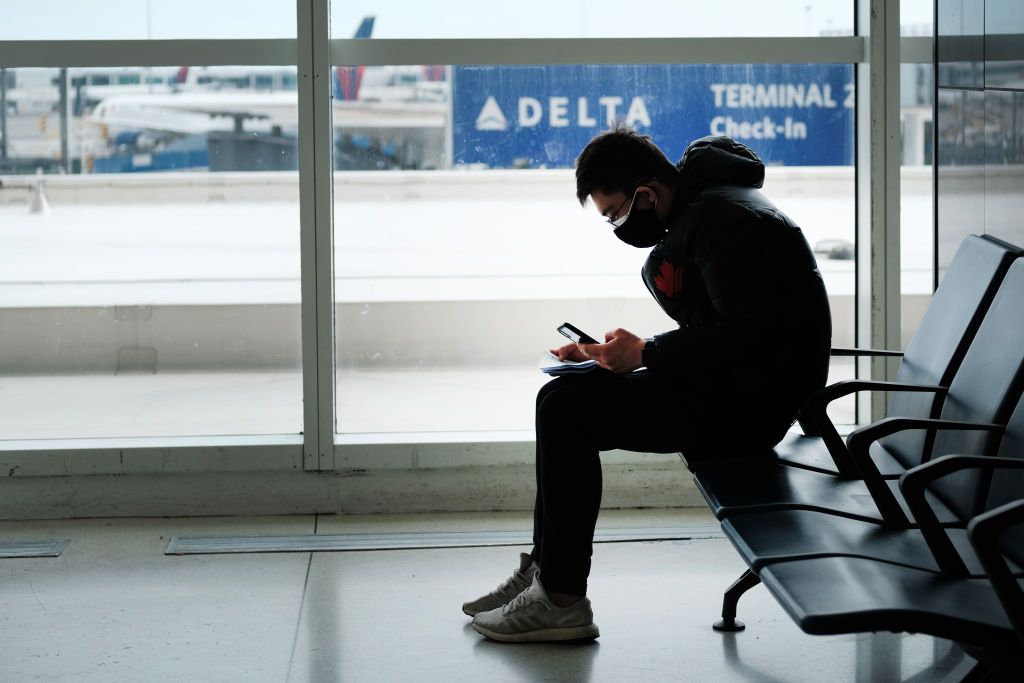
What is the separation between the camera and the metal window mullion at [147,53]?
12.4 ft

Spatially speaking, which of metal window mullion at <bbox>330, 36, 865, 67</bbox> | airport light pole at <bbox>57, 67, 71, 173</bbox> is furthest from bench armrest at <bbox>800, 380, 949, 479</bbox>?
airport light pole at <bbox>57, 67, 71, 173</bbox>

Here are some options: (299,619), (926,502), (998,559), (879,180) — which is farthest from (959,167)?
(299,619)

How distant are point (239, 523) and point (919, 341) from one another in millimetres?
2212

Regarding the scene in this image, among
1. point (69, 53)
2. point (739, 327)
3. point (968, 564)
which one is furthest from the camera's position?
point (69, 53)

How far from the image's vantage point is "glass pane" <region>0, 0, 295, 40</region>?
12.5 ft

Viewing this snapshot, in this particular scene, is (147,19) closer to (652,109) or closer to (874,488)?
(652,109)

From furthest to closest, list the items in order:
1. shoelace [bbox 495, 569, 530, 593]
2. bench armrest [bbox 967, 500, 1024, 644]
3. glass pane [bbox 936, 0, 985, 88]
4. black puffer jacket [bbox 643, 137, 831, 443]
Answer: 1. glass pane [bbox 936, 0, 985, 88]
2. shoelace [bbox 495, 569, 530, 593]
3. black puffer jacket [bbox 643, 137, 831, 443]
4. bench armrest [bbox 967, 500, 1024, 644]

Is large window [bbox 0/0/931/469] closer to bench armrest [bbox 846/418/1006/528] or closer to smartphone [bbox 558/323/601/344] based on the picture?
smartphone [bbox 558/323/601/344]

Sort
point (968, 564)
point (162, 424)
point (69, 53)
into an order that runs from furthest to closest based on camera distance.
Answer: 1. point (162, 424)
2. point (69, 53)
3. point (968, 564)

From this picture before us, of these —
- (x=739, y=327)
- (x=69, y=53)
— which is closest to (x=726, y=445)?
(x=739, y=327)

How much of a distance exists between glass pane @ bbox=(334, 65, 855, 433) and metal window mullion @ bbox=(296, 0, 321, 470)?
4.4 inches

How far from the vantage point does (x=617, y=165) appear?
279cm

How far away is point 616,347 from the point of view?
267cm

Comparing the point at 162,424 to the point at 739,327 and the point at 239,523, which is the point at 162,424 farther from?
the point at 739,327
